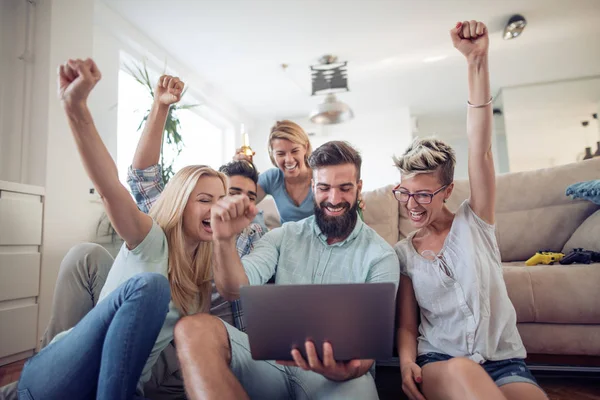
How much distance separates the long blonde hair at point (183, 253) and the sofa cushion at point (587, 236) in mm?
1836

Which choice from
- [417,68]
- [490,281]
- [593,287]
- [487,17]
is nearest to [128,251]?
[490,281]

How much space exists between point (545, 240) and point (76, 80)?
7.77ft

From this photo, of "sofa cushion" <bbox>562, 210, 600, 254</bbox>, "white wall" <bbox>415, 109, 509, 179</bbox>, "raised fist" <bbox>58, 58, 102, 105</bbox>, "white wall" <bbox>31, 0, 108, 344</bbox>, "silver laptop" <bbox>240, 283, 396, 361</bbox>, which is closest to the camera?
"silver laptop" <bbox>240, 283, 396, 361</bbox>

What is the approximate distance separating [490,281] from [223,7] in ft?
10.3

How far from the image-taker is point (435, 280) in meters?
1.22

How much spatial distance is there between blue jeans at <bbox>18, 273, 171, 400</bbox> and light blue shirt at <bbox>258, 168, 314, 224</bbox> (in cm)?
114

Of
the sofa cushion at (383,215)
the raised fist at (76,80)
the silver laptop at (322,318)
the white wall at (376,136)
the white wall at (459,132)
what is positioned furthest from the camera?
the white wall at (376,136)

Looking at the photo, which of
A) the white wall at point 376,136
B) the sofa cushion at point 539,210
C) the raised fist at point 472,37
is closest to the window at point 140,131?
the white wall at point 376,136

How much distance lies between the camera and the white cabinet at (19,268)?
1992mm

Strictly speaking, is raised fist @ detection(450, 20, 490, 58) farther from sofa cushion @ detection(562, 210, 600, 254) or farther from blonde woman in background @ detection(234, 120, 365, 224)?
sofa cushion @ detection(562, 210, 600, 254)

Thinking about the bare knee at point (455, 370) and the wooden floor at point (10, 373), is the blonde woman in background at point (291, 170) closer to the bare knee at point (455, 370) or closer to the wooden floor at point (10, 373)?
the bare knee at point (455, 370)

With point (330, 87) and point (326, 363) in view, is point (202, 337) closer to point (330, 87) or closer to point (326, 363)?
point (326, 363)

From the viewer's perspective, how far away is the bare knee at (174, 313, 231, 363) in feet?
3.34

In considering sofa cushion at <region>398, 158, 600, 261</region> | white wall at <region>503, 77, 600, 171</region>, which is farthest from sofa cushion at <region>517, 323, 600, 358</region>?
white wall at <region>503, 77, 600, 171</region>
